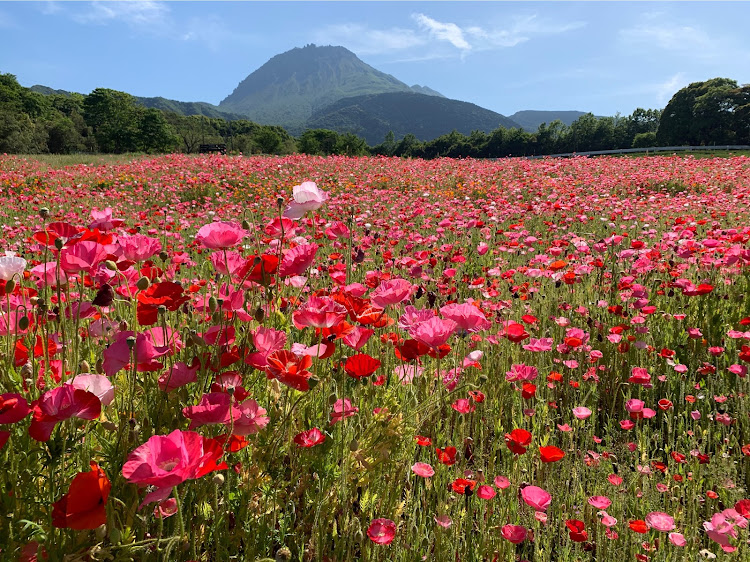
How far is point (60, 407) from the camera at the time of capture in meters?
0.92

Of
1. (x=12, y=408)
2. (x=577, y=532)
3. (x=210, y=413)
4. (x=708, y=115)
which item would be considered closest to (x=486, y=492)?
(x=577, y=532)

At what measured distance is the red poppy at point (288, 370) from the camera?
3.42 feet

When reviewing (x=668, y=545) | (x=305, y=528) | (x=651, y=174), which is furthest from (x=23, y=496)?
(x=651, y=174)

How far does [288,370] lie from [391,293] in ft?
1.47

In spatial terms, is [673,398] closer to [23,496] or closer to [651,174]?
[23,496]

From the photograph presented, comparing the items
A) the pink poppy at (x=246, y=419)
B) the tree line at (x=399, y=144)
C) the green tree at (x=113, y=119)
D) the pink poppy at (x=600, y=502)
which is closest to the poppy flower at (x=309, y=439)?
the pink poppy at (x=246, y=419)

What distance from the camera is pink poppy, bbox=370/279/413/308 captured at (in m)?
1.40

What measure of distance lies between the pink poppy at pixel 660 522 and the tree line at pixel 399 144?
80.0 ft

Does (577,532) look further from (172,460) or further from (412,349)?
(172,460)

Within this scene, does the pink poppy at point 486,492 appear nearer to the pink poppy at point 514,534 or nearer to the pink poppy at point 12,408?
the pink poppy at point 514,534

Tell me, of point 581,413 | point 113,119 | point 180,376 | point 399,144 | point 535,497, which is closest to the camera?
point 180,376

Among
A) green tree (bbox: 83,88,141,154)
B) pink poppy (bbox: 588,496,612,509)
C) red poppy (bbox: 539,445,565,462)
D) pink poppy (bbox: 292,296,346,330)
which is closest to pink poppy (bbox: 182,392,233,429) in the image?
pink poppy (bbox: 292,296,346,330)

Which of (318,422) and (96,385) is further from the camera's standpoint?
(318,422)

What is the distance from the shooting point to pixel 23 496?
1.04 m
